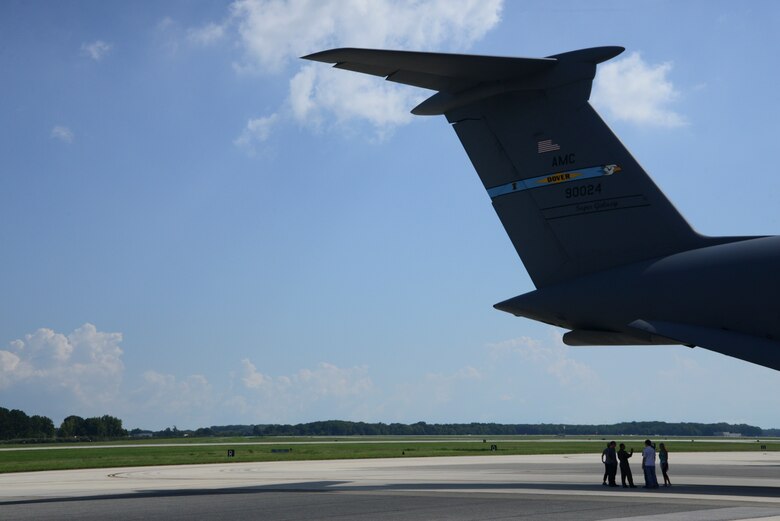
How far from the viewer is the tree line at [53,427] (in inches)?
5236

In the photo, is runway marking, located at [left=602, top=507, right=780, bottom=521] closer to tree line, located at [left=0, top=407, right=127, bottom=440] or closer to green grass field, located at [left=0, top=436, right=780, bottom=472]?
green grass field, located at [left=0, top=436, right=780, bottom=472]

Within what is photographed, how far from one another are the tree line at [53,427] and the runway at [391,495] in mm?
110343

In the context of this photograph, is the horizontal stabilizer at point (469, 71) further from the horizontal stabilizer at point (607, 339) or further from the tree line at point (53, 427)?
the tree line at point (53, 427)

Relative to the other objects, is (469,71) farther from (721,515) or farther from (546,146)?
(721,515)

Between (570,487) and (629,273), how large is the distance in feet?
23.4

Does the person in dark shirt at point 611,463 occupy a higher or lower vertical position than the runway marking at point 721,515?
higher

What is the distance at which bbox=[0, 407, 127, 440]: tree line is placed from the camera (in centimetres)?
13300

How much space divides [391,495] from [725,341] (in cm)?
808

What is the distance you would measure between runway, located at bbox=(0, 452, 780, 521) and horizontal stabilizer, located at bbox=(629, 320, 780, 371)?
2.76 metres

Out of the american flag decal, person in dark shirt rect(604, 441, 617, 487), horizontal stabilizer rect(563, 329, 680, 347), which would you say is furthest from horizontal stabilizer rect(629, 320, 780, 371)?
person in dark shirt rect(604, 441, 617, 487)

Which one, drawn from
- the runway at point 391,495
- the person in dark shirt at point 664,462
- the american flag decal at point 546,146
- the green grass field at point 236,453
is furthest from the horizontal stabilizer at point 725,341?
the green grass field at point 236,453

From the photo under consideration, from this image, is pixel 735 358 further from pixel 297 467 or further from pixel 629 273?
pixel 297 467

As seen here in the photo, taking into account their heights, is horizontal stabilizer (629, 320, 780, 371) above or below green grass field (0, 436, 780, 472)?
above

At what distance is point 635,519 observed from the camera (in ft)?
45.9
